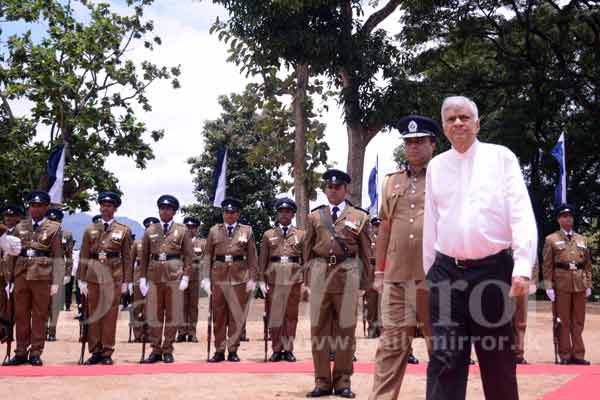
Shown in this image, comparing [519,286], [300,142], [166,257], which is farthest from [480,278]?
[300,142]

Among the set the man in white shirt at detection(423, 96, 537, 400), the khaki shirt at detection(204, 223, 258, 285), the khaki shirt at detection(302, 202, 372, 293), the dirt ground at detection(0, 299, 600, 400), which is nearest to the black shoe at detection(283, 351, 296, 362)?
the dirt ground at detection(0, 299, 600, 400)

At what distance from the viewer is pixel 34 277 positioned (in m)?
9.71

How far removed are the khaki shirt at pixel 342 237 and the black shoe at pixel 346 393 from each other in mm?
983

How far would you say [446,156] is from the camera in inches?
171

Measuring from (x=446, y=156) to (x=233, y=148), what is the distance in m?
35.2

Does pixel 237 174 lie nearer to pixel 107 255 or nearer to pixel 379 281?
pixel 107 255

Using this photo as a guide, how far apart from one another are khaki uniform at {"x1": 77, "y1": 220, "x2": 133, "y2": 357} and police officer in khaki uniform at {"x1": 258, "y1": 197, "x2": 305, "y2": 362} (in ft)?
6.72

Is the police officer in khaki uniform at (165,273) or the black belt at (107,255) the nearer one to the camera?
the black belt at (107,255)

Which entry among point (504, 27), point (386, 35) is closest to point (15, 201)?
point (386, 35)

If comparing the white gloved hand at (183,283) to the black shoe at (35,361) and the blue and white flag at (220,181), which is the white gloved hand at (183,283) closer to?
the black shoe at (35,361)

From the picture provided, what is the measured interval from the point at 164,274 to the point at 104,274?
0.82 metres

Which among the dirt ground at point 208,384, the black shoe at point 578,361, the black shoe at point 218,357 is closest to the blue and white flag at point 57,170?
the dirt ground at point 208,384

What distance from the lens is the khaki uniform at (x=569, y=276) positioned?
36.4 ft

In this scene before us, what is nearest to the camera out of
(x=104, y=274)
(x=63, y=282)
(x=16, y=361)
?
(x=16, y=361)
